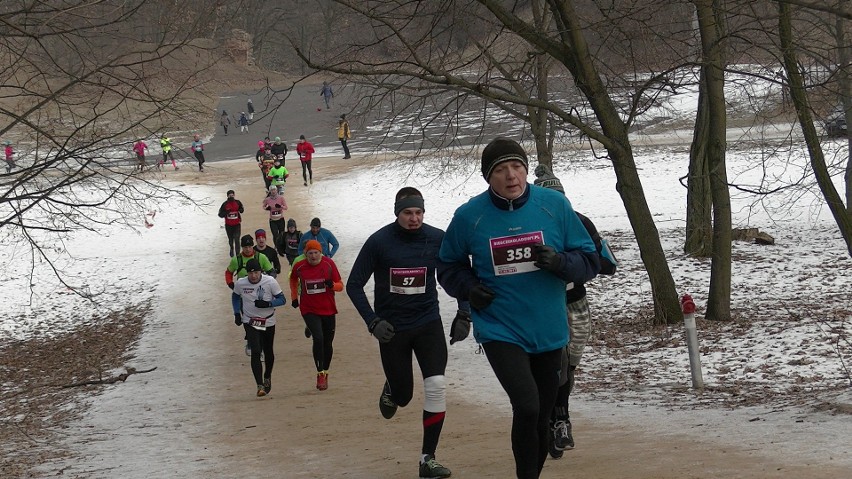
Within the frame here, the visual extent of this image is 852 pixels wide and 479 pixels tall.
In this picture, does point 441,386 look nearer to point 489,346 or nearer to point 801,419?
point 489,346

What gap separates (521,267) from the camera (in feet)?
16.9

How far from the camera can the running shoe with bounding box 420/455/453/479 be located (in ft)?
21.2

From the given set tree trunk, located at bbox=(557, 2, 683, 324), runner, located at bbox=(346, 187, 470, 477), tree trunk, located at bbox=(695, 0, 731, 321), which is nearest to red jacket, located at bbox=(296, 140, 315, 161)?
tree trunk, located at bbox=(557, 2, 683, 324)

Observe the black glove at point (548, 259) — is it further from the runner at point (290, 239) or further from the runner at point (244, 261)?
the runner at point (290, 239)

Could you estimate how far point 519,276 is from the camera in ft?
16.9

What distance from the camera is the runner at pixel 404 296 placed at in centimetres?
727

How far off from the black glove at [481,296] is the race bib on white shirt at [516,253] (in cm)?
12

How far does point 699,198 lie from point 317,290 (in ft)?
34.9

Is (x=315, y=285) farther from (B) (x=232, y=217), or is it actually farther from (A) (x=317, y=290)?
(B) (x=232, y=217)

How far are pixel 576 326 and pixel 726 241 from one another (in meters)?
7.36

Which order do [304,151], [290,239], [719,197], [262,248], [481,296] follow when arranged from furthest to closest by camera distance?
1. [304,151]
2. [290,239]
3. [262,248]
4. [719,197]
5. [481,296]

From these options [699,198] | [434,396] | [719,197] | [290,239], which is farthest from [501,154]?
[699,198]

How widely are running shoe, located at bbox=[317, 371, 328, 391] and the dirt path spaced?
156mm

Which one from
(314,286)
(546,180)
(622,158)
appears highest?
(622,158)
